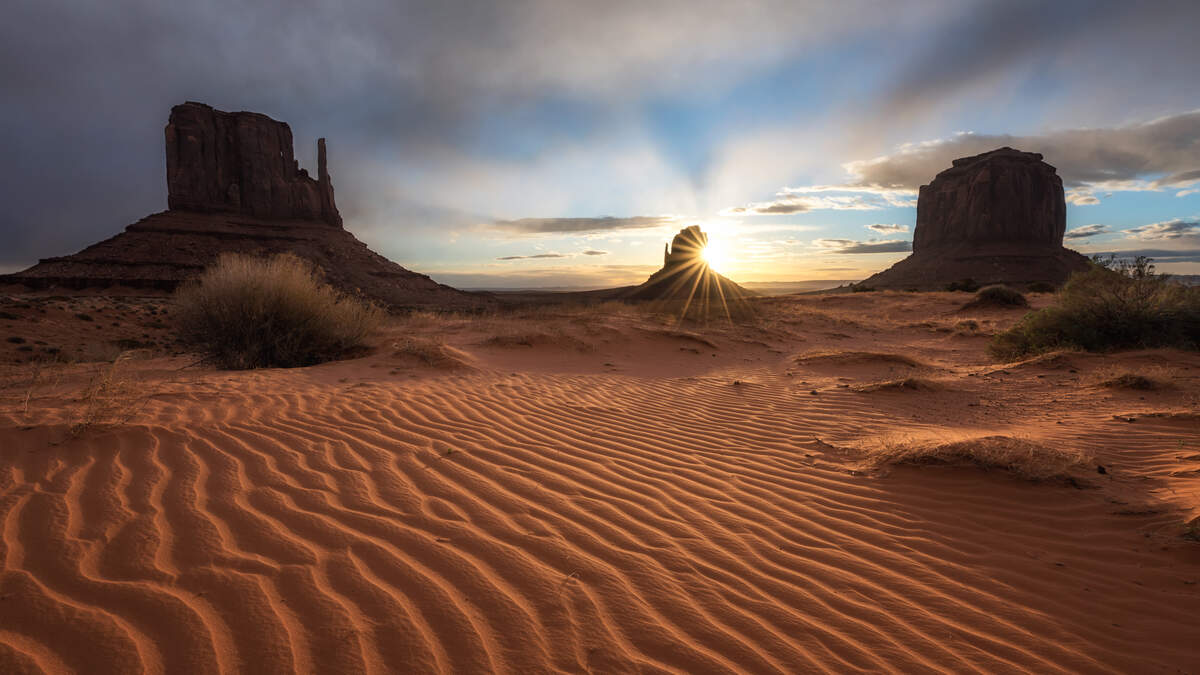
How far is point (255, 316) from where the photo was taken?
7.66 metres

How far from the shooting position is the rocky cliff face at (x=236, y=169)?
56.2m

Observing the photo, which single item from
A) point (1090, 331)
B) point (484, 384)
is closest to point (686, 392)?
point (484, 384)

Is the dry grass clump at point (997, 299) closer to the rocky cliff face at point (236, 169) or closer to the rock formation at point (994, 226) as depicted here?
the rock formation at point (994, 226)

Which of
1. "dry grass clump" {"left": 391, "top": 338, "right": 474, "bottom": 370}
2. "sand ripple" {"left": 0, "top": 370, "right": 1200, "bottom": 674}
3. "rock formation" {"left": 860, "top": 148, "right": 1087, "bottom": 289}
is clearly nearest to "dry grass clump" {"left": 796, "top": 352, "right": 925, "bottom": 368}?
"sand ripple" {"left": 0, "top": 370, "right": 1200, "bottom": 674}

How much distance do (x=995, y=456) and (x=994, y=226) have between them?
7487 centimetres

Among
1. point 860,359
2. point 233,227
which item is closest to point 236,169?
point 233,227

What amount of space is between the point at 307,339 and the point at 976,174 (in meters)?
79.9

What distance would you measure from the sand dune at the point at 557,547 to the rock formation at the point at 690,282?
14.5 meters

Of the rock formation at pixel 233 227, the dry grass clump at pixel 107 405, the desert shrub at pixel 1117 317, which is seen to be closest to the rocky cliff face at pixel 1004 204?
the rock formation at pixel 233 227

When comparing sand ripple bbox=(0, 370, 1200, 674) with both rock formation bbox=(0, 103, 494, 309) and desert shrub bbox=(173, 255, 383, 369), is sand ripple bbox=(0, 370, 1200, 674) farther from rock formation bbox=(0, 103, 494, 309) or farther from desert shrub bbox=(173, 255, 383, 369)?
rock formation bbox=(0, 103, 494, 309)

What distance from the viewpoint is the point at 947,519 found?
311 cm

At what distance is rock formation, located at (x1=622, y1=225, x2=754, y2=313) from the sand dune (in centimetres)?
1453

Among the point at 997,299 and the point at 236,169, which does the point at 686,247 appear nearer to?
the point at 997,299

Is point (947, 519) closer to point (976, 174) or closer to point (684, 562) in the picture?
point (684, 562)
